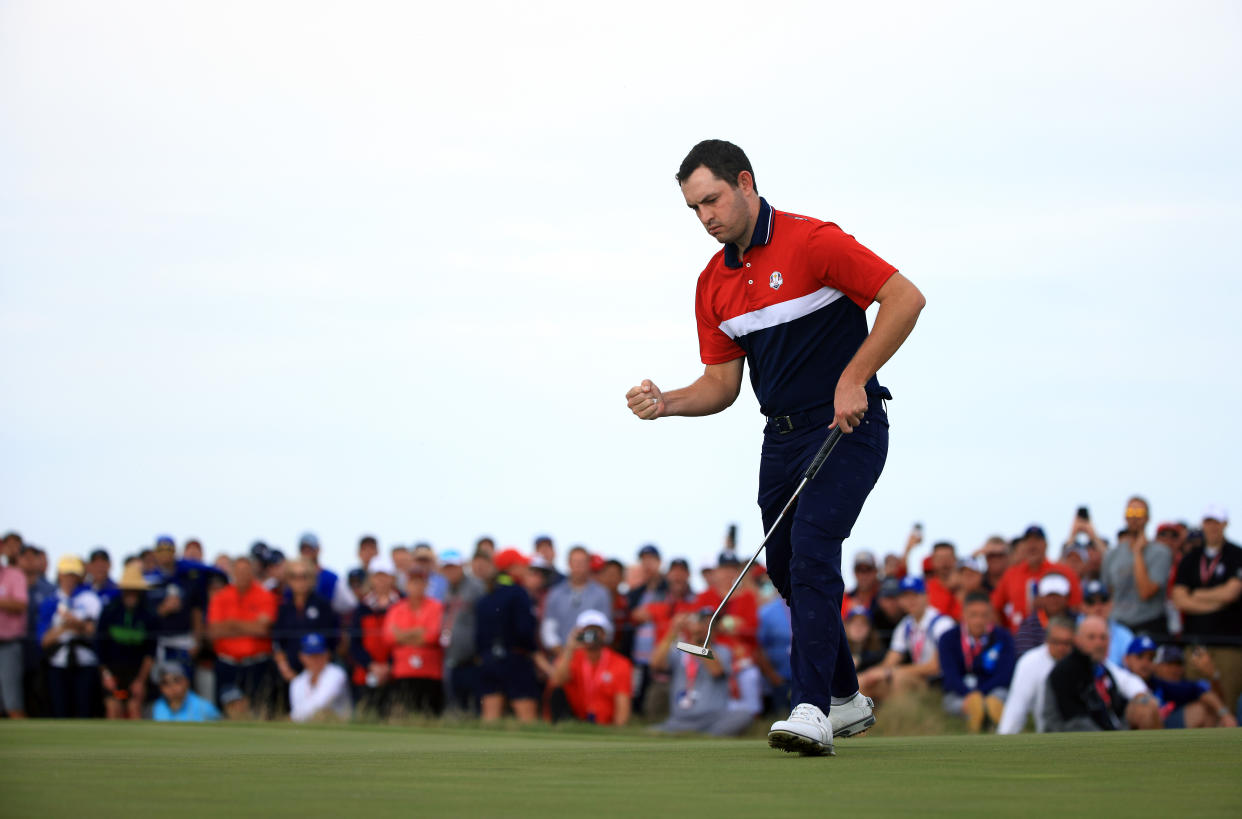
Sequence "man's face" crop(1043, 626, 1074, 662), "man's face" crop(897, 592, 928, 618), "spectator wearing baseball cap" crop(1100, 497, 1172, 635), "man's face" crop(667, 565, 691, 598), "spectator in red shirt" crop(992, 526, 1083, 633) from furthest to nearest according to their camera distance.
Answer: "man's face" crop(667, 565, 691, 598)
"man's face" crop(897, 592, 928, 618)
"spectator in red shirt" crop(992, 526, 1083, 633)
"spectator wearing baseball cap" crop(1100, 497, 1172, 635)
"man's face" crop(1043, 626, 1074, 662)

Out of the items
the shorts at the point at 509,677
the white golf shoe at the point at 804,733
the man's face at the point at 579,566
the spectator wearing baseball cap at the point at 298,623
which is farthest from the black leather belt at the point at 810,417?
the spectator wearing baseball cap at the point at 298,623

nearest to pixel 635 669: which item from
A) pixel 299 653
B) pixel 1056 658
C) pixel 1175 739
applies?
pixel 299 653

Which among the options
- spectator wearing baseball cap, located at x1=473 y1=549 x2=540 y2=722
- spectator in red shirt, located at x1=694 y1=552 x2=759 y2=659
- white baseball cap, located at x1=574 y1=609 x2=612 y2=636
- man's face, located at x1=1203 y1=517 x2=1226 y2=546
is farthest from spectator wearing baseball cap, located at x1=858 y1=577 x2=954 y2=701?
spectator wearing baseball cap, located at x1=473 y1=549 x2=540 y2=722

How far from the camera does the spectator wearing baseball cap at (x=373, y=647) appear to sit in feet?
49.0

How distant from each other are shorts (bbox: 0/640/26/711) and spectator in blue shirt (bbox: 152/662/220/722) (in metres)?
1.89

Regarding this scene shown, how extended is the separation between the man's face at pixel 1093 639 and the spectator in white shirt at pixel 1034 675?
0.26 m

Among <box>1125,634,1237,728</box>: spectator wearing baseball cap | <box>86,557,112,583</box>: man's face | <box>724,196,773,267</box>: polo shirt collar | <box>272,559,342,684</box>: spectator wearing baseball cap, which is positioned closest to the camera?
<box>724,196,773,267</box>: polo shirt collar

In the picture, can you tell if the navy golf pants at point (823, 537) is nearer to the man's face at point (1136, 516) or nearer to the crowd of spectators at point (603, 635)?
the crowd of spectators at point (603, 635)

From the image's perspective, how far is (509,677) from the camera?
1445 cm

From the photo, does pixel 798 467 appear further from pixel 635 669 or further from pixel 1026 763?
pixel 635 669

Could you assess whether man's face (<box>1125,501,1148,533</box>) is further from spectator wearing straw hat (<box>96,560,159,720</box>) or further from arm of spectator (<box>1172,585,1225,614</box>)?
spectator wearing straw hat (<box>96,560,159,720</box>)

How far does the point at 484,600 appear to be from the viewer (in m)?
14.6

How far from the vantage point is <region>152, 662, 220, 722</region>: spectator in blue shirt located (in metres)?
14.9

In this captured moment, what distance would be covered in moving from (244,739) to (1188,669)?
6.76 meters
